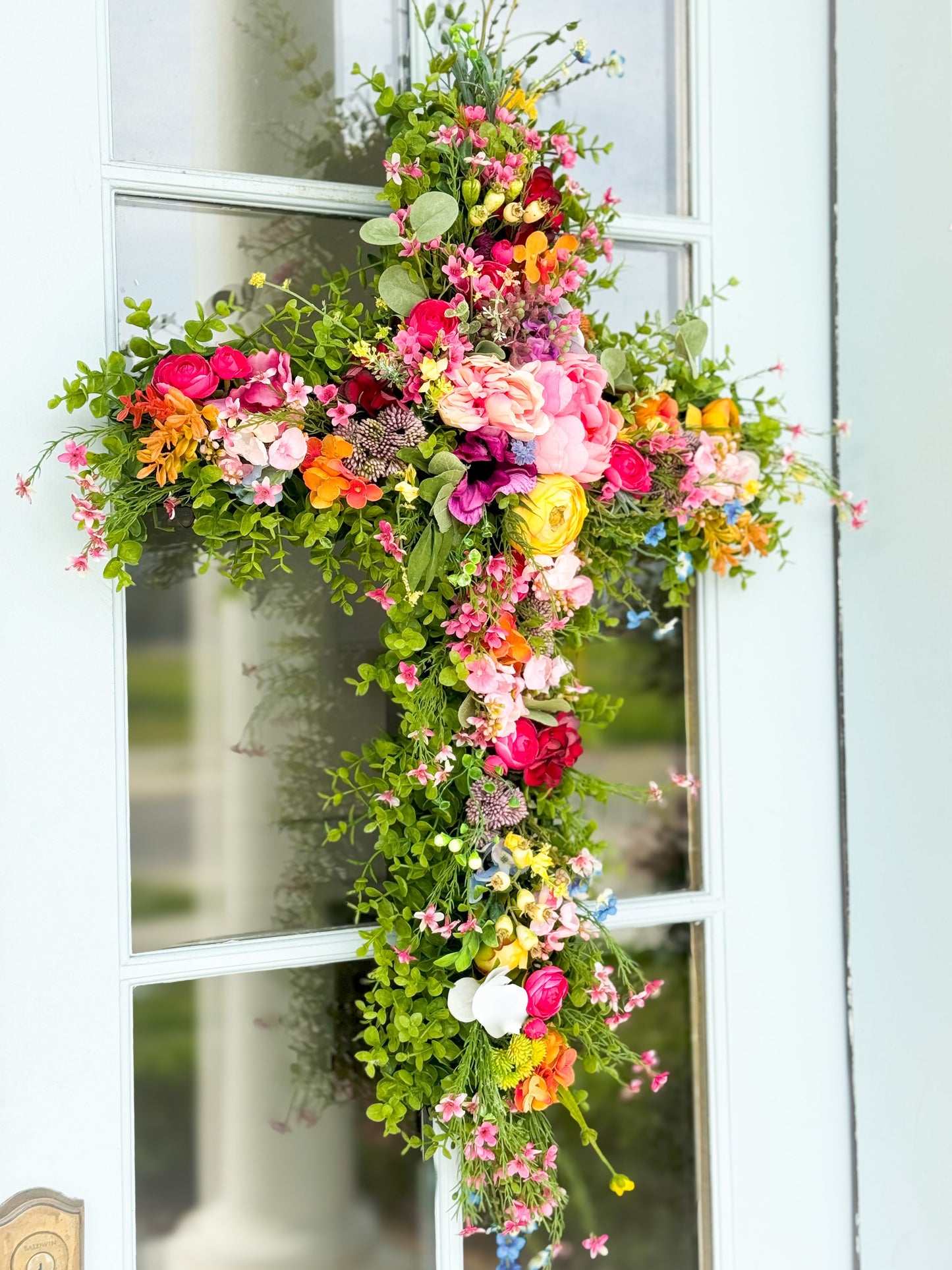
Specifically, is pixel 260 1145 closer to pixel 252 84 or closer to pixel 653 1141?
pixel 653 1141

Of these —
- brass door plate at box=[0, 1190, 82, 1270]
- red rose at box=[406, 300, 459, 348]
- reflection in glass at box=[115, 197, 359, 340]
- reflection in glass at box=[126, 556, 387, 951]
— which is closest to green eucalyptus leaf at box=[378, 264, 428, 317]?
red rose at box=[406, 300, 459, 348]

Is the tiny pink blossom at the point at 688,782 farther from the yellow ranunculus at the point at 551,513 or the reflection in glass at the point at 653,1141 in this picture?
A: the yellow ranunculus at the point at 551,513

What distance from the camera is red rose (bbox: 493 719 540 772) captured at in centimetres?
79

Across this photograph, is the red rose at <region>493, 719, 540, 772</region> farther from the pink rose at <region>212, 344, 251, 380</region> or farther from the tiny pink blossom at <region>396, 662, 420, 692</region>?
the pink rose at <region>212, 344, 251, 380</region>

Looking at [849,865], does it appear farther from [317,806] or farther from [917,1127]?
[317,806]

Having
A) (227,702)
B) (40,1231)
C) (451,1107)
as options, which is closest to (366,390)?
(227,702)

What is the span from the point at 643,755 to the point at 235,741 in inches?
16.0

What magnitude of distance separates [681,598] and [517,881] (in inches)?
13.0

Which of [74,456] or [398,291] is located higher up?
[398,291]

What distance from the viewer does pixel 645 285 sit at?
0.97 meters

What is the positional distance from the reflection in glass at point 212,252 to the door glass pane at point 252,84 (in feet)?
0.13

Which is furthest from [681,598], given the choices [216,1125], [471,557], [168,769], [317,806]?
[216,1125]

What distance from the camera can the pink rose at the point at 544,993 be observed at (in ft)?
2.52

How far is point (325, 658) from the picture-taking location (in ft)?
2.86
